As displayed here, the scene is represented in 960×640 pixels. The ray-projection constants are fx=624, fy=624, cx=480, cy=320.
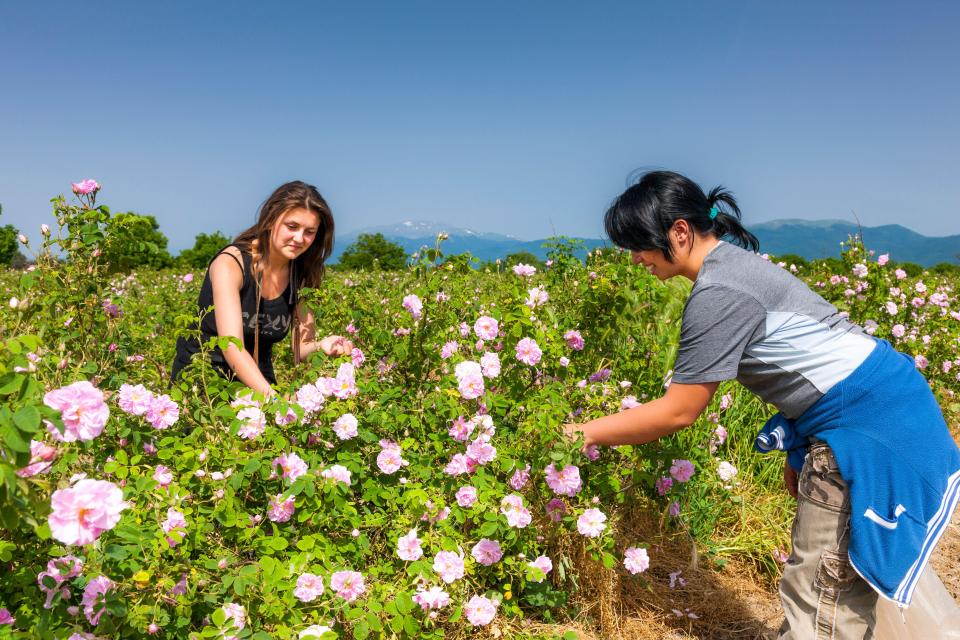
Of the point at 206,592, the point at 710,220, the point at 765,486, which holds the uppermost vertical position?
the point at 710,220

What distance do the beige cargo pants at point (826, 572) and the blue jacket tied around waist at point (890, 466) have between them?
1.8 inches

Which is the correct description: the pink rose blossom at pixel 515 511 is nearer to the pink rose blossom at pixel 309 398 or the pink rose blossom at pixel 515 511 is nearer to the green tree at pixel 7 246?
the pink rose blossom at pixel 309 398

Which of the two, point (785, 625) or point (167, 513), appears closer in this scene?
point (167, 513)

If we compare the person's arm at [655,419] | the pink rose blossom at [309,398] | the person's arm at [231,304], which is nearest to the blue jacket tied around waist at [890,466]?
the person's arm at [655,419]

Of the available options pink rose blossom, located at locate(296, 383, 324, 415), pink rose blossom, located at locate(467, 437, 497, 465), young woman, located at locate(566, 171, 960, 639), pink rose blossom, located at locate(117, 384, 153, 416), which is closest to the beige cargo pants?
young woman, located at locate(566, 171, 960, 639)

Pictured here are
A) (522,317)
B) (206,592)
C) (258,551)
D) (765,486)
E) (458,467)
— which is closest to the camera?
(206,592)

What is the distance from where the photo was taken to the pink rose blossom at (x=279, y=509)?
1.74 m

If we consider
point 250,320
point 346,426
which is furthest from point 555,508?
point 250,320

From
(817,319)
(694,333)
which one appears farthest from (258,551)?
(817,319)

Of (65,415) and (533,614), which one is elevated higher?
(65,415)

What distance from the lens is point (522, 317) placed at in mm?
2086

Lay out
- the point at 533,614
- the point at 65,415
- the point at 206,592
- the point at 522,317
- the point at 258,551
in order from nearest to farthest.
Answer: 1. the point at 65,415
2. the point at 206,592
3. the point at 258,551
4. the point at 522,317
5. the point at 533,614

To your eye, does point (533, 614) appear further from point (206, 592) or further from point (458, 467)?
point (206, 592)

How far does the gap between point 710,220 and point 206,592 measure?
1689mm
